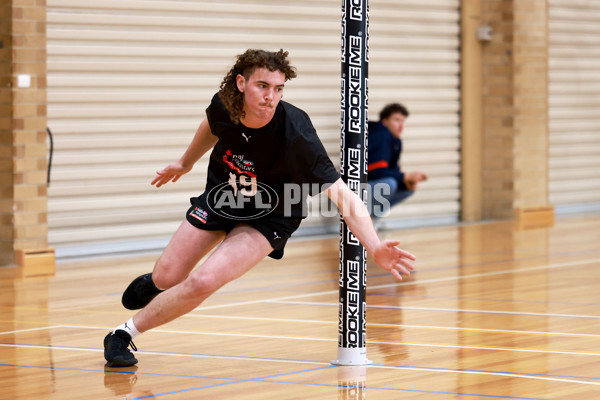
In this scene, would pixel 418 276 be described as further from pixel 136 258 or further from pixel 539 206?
pixel 539 206

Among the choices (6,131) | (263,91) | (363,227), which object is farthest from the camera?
(6,131)

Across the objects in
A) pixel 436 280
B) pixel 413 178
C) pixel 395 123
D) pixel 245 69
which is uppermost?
pixel 395 123

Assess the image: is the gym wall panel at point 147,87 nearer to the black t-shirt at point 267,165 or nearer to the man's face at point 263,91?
the black t-shirt at point 267,165

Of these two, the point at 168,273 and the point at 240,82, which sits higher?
the point at 240,82

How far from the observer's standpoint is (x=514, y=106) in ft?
43.8

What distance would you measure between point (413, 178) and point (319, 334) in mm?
4461

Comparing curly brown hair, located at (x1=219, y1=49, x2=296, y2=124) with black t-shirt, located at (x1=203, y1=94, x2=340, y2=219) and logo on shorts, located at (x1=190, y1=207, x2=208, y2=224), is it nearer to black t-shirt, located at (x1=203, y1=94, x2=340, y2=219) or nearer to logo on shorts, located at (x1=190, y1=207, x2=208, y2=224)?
black t-shirt, located at (x1=203, y1=94, x2=340, y2=219)

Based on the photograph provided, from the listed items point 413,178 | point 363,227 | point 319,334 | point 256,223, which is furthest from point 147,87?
point 363,227

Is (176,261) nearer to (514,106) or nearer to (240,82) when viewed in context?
(240,82)

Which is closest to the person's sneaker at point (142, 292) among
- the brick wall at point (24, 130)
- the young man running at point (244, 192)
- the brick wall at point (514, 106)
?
the young man running at point (244, 192)

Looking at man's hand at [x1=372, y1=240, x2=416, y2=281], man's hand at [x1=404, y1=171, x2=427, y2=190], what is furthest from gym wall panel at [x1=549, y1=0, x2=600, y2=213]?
man's hand at [x1=372, y1=240, x2=416, y2=281]

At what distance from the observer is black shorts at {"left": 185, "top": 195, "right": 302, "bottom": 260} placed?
514 cm

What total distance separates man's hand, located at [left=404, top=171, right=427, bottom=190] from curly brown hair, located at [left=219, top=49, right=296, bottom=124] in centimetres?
545

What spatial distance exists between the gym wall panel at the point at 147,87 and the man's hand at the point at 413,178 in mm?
1368
